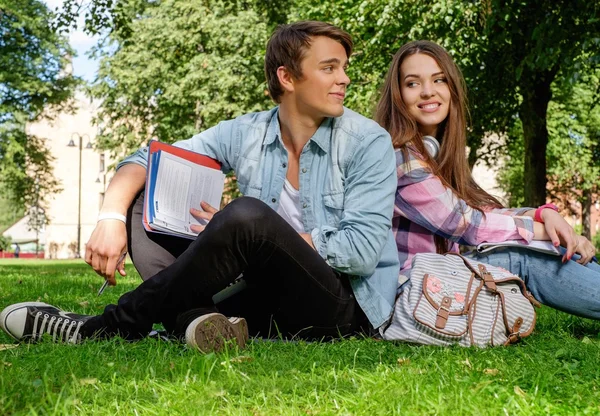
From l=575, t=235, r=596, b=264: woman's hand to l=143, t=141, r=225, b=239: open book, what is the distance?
1.92 meters

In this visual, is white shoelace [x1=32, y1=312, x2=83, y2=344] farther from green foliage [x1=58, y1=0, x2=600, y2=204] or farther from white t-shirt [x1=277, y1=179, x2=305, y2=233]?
green foliage [x1=58, y1=0, x2=600, y2=204]

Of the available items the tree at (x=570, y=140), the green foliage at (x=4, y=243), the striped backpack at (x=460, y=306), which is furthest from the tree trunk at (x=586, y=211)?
the green foliage at (x=4, y=243)

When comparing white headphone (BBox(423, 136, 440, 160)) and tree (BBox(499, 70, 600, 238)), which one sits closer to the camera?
white headphone (BBox(423, 136, 440, 160))

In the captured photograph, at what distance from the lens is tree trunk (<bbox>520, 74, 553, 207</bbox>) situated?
16406 millimetres

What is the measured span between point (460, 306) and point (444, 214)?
52 centimetres

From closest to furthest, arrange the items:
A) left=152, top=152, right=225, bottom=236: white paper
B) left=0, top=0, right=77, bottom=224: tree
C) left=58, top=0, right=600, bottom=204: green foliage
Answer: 1. left=152, top=152, right=225, bottom=236: white paper
2. left=58, top=0, right=600, bottom=204: green foliage
3. left=0, top=0, right=77, bottom=224: tree

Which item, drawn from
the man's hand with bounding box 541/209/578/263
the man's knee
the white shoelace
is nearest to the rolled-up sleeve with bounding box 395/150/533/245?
the man's hand with bounding box 541/209/578/263

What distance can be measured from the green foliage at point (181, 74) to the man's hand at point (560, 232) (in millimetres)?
19668

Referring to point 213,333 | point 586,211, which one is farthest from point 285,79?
point 586,211

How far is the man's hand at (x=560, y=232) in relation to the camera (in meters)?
3.92

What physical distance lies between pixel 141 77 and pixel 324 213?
74.5 ft

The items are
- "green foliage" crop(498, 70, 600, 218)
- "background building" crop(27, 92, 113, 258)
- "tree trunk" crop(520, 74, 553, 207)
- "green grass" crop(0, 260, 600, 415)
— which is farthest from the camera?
"background building" crop(27, 92, 113, 258)

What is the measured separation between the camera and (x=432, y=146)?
4.31 m

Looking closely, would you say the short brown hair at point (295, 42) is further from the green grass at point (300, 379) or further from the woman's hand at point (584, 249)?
the woman's hand at point (584, 249)
